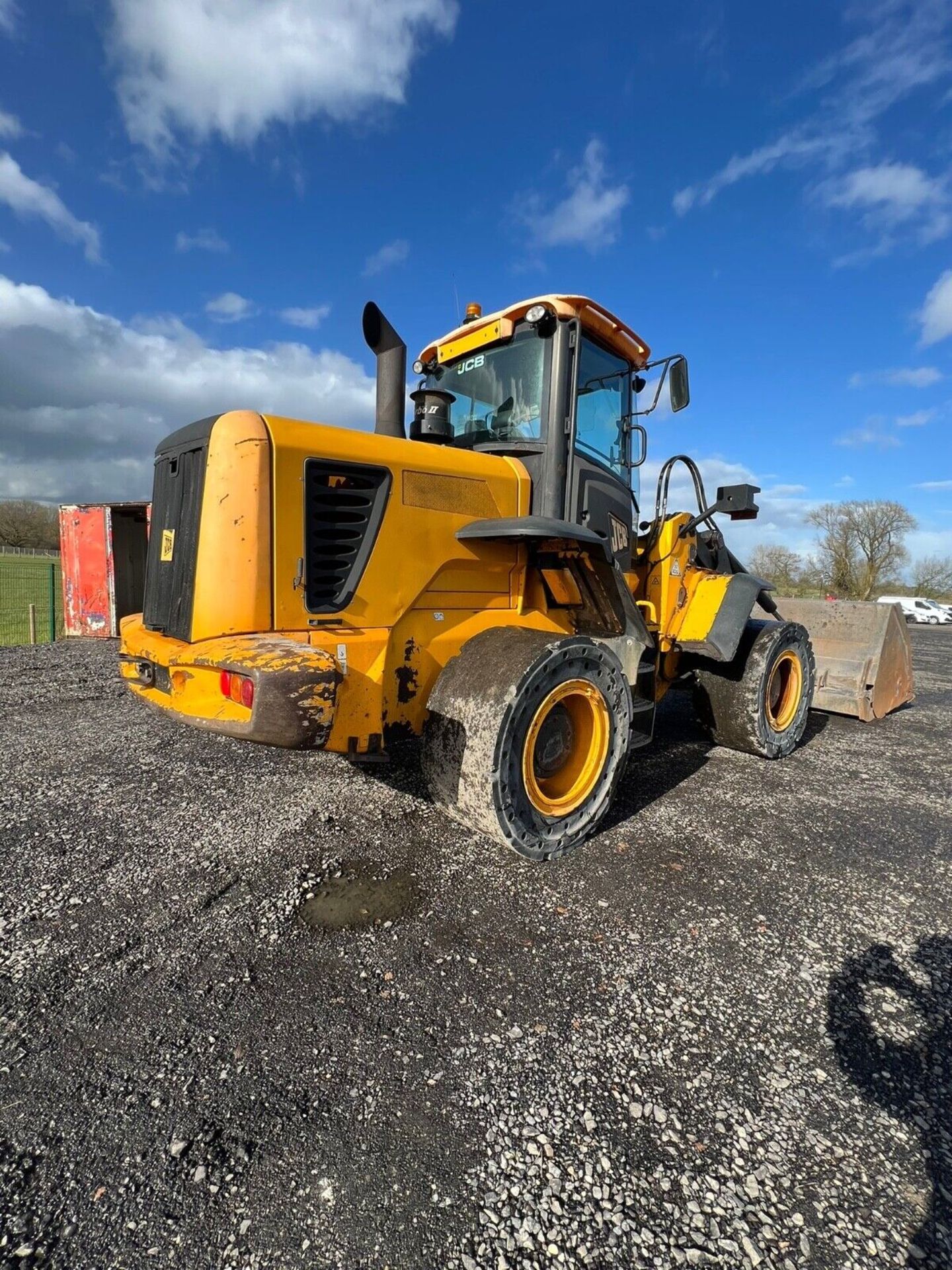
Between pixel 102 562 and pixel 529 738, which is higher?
pixel 102 562

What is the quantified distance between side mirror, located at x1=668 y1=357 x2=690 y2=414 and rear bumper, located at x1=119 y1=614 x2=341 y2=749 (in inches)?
121

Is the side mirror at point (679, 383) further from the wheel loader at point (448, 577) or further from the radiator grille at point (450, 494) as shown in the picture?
the radiator grille at point (450, 494)

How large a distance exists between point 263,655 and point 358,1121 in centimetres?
156

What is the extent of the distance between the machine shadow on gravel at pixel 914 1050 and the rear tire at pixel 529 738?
136cm

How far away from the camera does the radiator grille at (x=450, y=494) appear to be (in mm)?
3139

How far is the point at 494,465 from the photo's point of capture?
11.8 ft

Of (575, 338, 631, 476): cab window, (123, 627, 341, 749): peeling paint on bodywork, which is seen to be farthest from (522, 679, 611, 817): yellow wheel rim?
(575, 338, 631, 476): cab window

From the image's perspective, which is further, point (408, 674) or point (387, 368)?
point (387, 368)

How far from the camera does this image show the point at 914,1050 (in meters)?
2.02

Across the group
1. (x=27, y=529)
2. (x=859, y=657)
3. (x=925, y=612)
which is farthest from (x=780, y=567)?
(x=27, y=529)

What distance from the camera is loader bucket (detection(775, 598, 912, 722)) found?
658 centimetres

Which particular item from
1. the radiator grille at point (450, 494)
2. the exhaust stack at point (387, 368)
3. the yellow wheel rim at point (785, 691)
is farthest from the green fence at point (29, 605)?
the yellow wheel rim at point (785, 691)

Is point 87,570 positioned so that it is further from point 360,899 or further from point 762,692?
point 762,692

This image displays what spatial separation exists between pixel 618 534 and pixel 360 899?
9.36 ft
